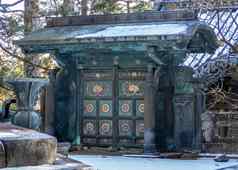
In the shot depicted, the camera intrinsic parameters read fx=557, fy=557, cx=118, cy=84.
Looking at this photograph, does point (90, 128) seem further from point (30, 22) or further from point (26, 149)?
point (26, 149)

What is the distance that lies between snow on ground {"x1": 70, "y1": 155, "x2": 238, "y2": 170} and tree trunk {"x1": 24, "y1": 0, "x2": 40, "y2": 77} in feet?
21.6

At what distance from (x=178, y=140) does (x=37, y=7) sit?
9068 mm

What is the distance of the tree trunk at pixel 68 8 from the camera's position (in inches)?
727

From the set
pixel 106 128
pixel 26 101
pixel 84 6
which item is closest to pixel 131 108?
pixel 106 128

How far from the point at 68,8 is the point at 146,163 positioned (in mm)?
9359

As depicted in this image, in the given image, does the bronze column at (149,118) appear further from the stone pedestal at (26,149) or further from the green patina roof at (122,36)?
the stone pedestal at (26,149)

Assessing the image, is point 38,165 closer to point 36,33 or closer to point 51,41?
point 51,41

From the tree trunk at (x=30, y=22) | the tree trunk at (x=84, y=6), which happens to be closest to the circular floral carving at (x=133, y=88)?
the tree trunk at (x=30, y=22)

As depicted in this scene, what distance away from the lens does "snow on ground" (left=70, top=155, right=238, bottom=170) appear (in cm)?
1016

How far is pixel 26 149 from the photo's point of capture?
5.86 meters

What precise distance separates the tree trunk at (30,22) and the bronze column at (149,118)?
19.4 feet

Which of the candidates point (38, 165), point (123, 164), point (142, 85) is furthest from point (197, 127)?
point (38, 165)

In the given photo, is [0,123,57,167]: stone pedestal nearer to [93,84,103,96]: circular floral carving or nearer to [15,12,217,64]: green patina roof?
[15,12,217,64]: green patina roof

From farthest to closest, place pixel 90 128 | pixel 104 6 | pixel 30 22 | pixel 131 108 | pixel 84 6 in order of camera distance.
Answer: pixel 104 6 → pixel 84 6 → pixel 30 22 → pixel 90 128 → pixel 131 108
